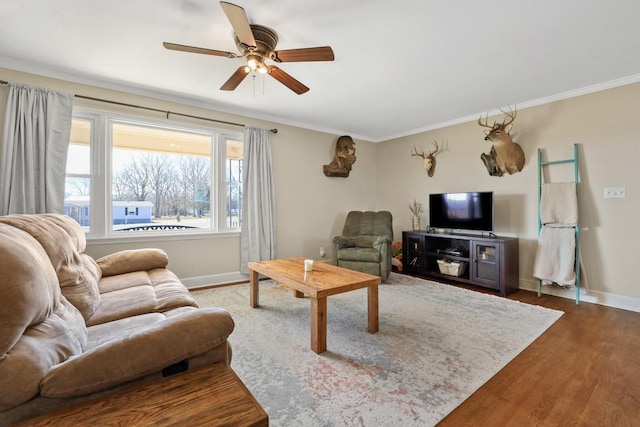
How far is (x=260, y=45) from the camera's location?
2125 millimetres

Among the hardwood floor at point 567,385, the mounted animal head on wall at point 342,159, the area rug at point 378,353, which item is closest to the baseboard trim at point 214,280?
the area rug at point 378,353

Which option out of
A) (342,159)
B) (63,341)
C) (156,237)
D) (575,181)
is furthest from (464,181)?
(63,341)

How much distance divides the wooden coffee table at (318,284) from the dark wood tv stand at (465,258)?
200cm

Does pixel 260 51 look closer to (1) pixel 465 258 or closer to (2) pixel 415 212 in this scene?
(1) pixel 465 258

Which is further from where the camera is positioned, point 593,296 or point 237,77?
point 593,296

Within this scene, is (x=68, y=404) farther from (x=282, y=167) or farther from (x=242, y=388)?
(x=282, y=167)

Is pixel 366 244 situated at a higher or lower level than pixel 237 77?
lower

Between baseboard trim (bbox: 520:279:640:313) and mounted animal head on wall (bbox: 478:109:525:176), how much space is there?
1.48 meters

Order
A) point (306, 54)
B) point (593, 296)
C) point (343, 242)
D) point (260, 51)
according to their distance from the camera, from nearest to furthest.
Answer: point (306, 54) → point (260, 51) → point (593, 296) → point (343, 242)

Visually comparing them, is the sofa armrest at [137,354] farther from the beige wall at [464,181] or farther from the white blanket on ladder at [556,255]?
the white blanket on ladder at [556,255]

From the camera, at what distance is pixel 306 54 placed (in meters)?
2.02

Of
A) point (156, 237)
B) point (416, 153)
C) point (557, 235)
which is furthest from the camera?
point (416, 153)

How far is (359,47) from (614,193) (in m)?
3.10

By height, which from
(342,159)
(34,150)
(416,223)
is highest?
(342,159)
